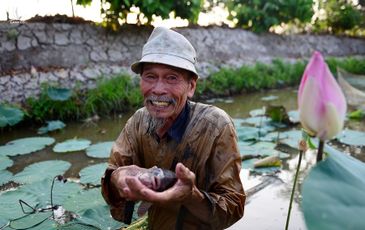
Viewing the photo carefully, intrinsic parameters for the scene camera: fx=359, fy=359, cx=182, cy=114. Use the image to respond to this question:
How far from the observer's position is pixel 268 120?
5.14 m

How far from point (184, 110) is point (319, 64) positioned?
3.17ft

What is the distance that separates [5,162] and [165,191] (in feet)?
9.82

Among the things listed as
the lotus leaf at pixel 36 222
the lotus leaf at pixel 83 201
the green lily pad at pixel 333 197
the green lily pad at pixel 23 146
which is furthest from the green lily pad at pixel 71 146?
the green lily pad at pixel 333 197

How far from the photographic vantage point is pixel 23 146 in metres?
4.00

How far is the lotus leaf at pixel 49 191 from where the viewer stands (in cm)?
252

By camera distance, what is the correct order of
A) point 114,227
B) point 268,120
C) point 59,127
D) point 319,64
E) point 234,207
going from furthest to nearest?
point 268,120 → point 59,127 → point 114,227 → point 234,207 → point 319,64

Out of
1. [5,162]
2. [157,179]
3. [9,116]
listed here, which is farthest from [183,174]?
[9,116]

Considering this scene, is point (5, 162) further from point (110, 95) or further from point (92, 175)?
point (110, 95)

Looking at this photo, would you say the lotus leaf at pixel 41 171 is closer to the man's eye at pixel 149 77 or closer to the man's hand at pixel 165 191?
the man's eye at pixel 149 77

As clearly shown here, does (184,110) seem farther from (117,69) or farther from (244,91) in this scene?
(244,91)

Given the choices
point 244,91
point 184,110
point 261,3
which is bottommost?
point 244,91

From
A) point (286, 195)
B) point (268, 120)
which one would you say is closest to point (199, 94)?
point (268, 120)

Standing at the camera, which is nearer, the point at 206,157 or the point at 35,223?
the point at 206,157

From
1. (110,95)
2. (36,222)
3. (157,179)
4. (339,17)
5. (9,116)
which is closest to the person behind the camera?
(157,179)
